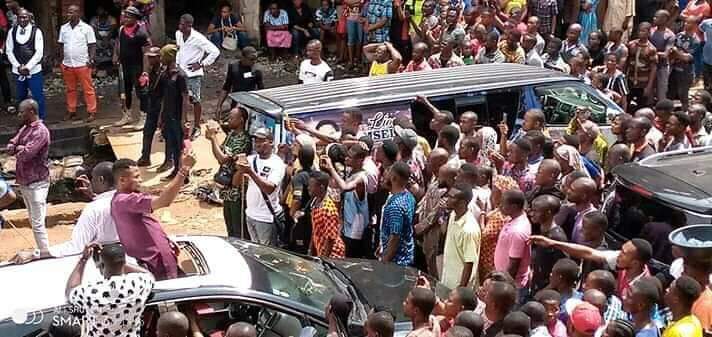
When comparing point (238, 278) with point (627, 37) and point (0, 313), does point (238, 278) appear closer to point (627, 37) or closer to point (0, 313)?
point (0, 313)

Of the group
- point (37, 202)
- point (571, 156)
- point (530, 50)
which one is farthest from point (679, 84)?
point (37, 202)

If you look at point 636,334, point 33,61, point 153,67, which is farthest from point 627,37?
point 636,334

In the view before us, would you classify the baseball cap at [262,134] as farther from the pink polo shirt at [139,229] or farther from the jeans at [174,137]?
the jeans at [174,137]

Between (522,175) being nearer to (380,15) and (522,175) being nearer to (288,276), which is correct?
(288,276)

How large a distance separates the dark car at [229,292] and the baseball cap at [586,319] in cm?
116

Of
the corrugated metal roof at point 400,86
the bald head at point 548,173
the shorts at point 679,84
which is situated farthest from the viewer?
the shorts at point 679,84

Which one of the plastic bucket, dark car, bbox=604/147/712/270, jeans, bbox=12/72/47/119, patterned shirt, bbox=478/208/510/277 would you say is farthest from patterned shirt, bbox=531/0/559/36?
the plastic bucket

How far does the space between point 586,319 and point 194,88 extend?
25.3 feet

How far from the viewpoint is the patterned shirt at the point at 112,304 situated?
515 cm

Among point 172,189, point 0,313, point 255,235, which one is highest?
point 172,189

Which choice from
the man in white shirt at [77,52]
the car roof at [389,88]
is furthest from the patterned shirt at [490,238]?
the man in white shirt at [77,52]

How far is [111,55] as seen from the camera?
47.3 ft

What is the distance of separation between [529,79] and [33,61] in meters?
6.10

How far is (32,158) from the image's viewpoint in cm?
873
